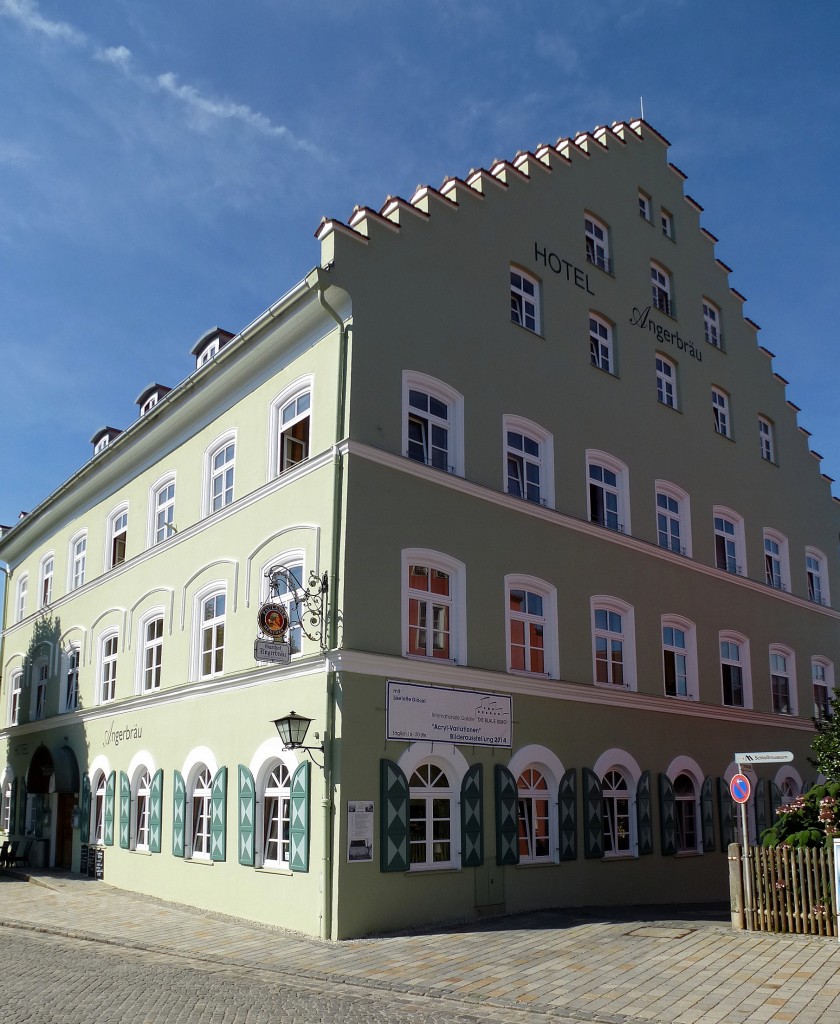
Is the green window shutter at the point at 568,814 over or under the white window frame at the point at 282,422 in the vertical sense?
under

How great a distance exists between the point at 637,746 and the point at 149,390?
50.3 feet

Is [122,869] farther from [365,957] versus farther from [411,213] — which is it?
[411,213]

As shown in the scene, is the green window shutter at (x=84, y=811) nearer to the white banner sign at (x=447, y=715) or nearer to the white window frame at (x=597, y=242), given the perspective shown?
the white banner sign at (x=447, y=715)

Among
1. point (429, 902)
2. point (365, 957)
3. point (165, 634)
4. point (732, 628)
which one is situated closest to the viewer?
point (365, 957)

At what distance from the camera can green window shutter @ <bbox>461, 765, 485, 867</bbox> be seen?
1712 cm

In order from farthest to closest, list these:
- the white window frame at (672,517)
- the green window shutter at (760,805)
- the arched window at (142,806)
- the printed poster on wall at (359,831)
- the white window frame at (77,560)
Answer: the white window frame at (77,560) < the green window shutter at (760,805) < the white window frame at (672,517) < the arched window at (142,806) < the printed poster on wall at (359,831)

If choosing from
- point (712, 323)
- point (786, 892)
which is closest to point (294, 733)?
point (786, 892)

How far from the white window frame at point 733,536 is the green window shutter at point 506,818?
35.0ft

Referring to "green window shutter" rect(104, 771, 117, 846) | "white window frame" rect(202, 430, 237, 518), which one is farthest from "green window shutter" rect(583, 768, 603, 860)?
"green window shutter" rect(104, 771, 117, 846)

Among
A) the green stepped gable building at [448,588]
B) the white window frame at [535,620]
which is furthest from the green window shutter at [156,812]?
the white window frame at [535,620]

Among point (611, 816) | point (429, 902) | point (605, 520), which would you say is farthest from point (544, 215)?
point (429, 902)

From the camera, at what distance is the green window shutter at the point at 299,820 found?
52.1ft

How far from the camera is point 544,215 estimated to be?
904 inches

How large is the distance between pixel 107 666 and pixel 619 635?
1234 cm
